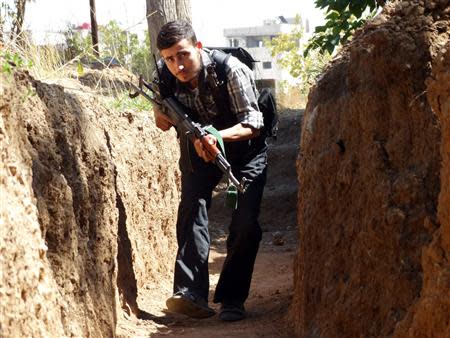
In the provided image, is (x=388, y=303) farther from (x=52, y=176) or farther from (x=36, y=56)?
(x=36, y=56)

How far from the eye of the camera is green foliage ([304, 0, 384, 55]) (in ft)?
30.4

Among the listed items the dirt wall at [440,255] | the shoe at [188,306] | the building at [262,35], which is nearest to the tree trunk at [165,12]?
the shoe at [188,306]

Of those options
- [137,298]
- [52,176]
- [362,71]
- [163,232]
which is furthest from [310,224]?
[163,232]

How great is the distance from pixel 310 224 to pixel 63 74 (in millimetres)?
3987

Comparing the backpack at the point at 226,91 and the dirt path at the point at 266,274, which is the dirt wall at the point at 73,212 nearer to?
the dirt path at the point at 266,274

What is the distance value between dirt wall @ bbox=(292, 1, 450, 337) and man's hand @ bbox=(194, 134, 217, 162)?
72cm

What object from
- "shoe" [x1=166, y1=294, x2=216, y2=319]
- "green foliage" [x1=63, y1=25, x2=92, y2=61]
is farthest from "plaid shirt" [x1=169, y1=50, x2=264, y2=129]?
"green foliage" [x1=63, y1=25, x2=92, y2=61]

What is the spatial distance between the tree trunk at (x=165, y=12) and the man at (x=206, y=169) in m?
5.54

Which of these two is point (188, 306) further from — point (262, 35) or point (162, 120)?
point (262, 35)

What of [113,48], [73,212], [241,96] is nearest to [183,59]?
[241,96]

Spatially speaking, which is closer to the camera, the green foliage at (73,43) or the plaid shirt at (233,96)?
the plaid shirt at (233,96)

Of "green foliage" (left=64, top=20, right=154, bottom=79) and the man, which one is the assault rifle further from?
"green foliage" (left=64, top=20, right=154, bottom=79)

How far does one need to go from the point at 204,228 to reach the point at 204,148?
689 millimetres

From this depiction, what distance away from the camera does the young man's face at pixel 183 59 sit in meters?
6.95
